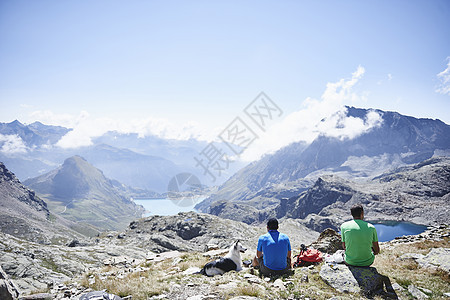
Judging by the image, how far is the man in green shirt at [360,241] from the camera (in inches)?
389

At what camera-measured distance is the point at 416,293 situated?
8891 mm

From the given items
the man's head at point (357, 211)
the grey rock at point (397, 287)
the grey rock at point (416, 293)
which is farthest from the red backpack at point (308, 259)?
the grey rock at point (416, 293)

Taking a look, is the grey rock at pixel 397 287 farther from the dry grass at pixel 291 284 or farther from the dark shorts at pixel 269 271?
the dark shorts at pixel 269 271

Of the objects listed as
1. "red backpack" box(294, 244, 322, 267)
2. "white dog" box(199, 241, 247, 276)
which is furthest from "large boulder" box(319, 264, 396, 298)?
"white dog" box(199, 241, 247, 276)

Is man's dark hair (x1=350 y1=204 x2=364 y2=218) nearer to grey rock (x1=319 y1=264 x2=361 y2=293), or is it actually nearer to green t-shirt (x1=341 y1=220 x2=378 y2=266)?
green t-shirt (x1=341 y1=220 x2=378 y2=266)

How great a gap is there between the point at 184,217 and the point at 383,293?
4970 inches

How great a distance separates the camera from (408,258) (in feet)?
42.6

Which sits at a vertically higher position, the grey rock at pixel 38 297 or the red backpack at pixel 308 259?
the red backpack at pixel 308 259

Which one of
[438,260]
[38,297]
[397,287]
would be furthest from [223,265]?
[438,260]

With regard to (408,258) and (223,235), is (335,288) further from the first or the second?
(223,235)

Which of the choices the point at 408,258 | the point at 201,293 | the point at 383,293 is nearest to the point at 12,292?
the point at 201,293

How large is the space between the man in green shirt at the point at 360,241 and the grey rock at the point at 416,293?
4.93ft

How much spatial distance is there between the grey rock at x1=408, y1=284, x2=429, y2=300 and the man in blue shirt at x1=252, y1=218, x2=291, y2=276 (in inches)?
193

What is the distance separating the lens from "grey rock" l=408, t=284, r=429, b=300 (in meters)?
8.70
